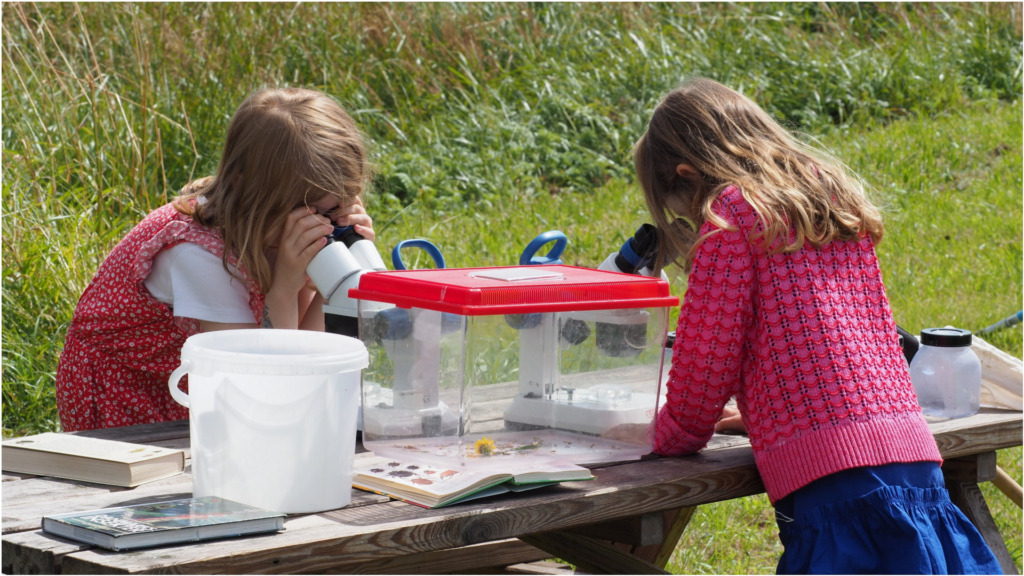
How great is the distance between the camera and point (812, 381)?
2.12 metres

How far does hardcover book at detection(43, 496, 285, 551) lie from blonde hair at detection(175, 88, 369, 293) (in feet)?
3.05

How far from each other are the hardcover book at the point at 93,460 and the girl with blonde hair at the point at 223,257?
48 cm

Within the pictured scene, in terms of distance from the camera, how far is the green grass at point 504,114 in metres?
4.58

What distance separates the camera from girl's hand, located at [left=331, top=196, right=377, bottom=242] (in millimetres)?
2553

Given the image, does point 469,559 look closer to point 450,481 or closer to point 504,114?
point 450,481

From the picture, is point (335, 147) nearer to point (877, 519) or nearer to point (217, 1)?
point (877, 519)

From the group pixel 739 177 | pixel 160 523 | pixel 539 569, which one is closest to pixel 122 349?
pixel 160 523

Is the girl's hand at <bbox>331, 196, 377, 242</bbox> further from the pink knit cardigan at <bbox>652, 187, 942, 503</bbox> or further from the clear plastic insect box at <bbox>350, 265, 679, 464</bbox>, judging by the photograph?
the pink knit cardigan at <bbox>652, 187, 942, 503</bbox>

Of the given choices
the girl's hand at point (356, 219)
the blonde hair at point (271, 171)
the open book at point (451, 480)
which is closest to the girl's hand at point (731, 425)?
the open book at point (451, 480)

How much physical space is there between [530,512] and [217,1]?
6.18m

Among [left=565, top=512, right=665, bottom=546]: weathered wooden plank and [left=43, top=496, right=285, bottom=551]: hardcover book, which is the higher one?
[left=43, top=496, right=285, bottom=551]: hardcover book

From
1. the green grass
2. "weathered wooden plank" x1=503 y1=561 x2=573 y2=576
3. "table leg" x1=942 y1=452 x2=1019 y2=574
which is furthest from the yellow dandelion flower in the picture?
the green grass

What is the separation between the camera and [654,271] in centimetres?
251

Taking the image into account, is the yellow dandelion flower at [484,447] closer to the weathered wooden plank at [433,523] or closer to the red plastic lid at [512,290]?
the weathered wooden plank at [433,523]
